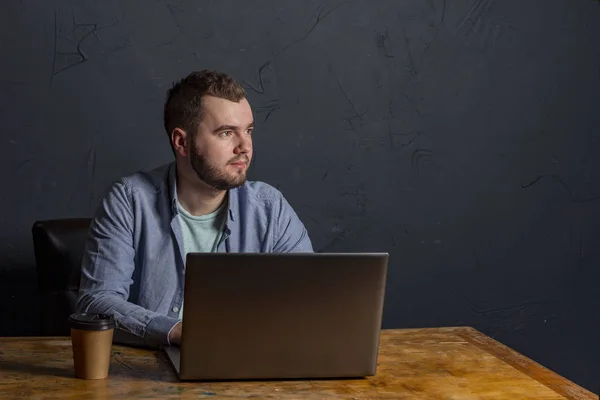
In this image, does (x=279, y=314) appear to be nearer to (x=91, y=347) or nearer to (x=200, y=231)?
(x=91, y=347)

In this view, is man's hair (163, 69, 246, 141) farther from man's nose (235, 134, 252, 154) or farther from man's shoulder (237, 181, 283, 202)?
man's shoulder (237, 181, 283, 202)

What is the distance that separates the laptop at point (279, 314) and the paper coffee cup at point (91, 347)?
0.48ft

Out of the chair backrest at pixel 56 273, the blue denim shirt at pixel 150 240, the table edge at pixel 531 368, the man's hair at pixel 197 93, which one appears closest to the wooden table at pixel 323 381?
the table edge at pixel 531 368

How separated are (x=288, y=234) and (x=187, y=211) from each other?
0.95 ft

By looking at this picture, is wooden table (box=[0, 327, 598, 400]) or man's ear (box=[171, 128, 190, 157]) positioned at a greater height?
man's ear (box=[171, 128, 190, 157])

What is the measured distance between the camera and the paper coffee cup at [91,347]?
5.48 feet

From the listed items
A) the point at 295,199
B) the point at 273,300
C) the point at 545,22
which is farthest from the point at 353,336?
the point at 545,22

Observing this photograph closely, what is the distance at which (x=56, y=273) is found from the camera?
2.41m

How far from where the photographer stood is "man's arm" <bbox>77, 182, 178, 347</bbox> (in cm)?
193

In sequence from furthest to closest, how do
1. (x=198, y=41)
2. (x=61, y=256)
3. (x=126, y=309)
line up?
(x=198, y=41), (x=61, y=256), (x=126, y=309)

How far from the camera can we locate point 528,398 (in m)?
Result: 1.69

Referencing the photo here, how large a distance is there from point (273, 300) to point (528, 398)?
1.69ft

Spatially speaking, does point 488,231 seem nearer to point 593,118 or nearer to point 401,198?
point 401,198

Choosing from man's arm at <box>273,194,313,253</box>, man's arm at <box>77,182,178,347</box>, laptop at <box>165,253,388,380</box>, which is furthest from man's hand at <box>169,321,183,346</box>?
man's arm at <box>273,194,313,253</box>
